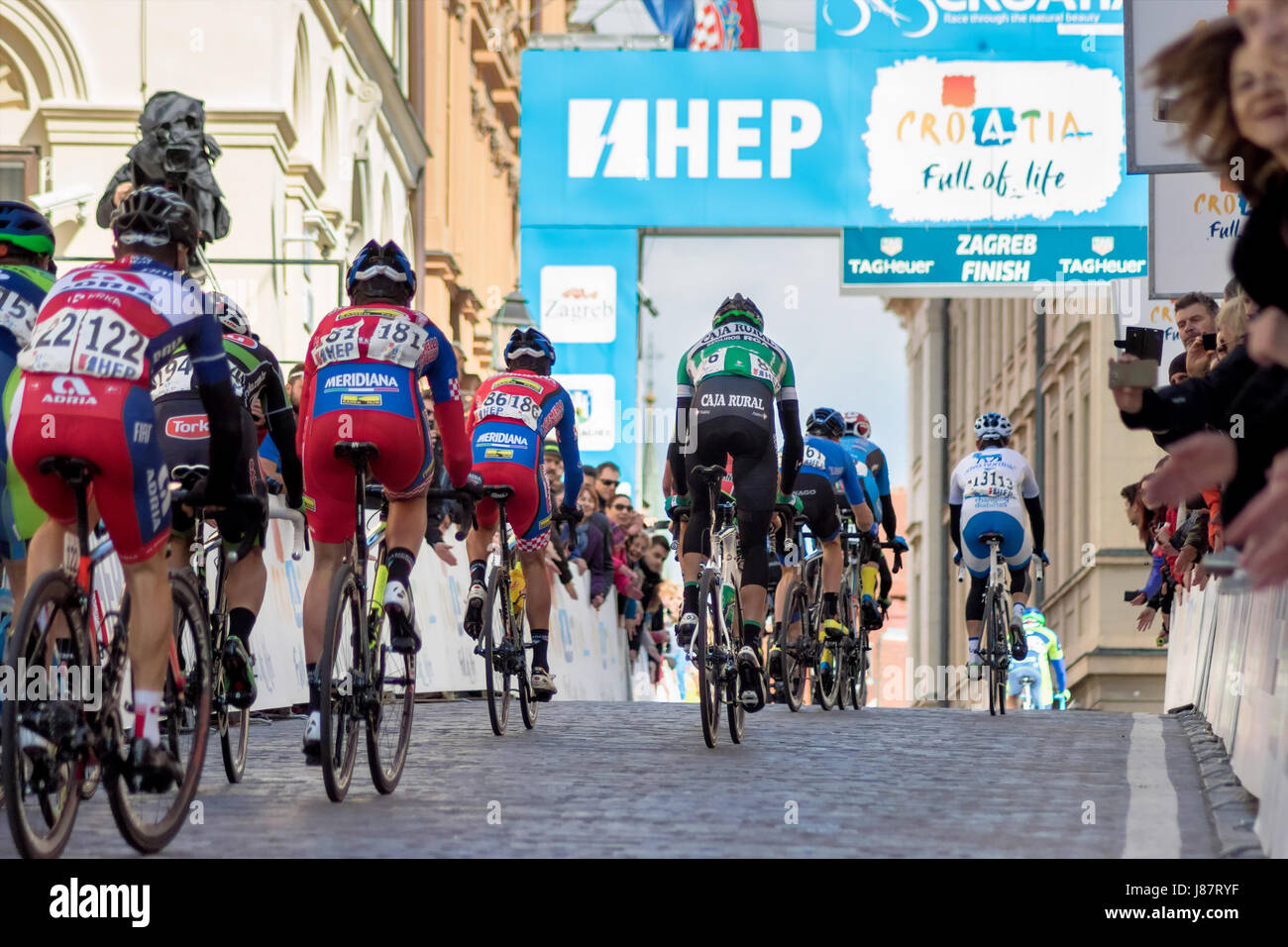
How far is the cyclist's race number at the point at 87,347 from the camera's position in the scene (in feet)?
22.6

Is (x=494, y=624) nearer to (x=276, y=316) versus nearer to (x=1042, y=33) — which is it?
(x=276, y=316)

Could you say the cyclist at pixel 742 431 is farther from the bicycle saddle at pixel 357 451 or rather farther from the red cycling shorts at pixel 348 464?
the bicycle saddle at pixel 357 451

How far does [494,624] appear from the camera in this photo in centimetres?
1259

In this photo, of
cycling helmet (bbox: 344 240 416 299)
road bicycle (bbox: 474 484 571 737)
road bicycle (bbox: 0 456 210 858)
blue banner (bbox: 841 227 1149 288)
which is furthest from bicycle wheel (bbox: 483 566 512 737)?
blue banner (bbox: 841 227 1149 288)

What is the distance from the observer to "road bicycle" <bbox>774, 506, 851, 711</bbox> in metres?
14.8

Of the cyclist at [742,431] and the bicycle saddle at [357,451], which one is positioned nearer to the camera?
the bicycle saddle at [357,451]

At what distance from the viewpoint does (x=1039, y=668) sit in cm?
2762

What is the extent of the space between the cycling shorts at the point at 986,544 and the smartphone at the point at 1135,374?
10076 mm

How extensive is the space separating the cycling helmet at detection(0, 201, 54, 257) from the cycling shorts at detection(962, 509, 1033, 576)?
8.92m

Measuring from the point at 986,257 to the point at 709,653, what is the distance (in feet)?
70.1

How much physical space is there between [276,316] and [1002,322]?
1378 inches

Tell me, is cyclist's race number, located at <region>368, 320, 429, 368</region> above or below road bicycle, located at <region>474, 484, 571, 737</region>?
above

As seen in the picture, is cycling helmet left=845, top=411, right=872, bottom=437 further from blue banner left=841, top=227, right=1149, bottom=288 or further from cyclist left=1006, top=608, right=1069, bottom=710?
blue banner left=841, top=227, right=1149, bottom=288

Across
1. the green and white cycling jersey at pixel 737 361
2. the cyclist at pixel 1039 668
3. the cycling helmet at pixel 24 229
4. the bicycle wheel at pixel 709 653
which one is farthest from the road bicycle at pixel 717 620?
the cyclist at pixel 1039 668
